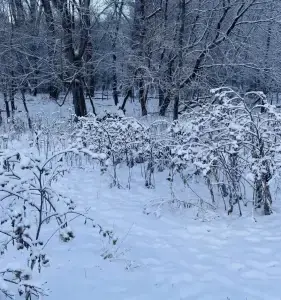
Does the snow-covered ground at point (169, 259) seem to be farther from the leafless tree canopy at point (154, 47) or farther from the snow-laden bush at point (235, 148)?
the leafless tree canopy at point (154, 47)

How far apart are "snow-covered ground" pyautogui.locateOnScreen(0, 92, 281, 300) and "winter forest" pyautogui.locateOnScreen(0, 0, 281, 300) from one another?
0.06 ft

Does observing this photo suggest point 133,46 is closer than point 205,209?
No

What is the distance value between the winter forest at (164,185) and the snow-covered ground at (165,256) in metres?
0.02

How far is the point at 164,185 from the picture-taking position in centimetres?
760

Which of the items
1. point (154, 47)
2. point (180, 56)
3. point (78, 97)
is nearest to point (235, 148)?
point (180, 56)

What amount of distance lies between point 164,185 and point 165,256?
305 cm

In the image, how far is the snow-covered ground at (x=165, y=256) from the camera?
12.4 feet

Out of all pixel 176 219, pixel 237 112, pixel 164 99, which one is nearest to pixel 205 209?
pixel 176 219

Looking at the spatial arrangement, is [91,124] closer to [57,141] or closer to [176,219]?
[57,141]

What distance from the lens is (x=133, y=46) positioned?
17.1 meters

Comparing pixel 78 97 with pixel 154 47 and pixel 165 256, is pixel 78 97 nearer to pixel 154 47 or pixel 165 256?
pixel 154 47

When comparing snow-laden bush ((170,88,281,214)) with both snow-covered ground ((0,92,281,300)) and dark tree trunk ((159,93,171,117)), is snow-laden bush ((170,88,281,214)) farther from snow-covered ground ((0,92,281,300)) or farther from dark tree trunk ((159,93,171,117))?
dark tree trunk ((159,93,171,117))

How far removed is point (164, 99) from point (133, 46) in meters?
3.12

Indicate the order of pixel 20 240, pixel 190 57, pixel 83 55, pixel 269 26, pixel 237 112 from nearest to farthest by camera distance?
1. pixel 20 240
2. pixel 237 112
3. pixel 190 57
4. pixel 269 26
5. pixel 83 55
